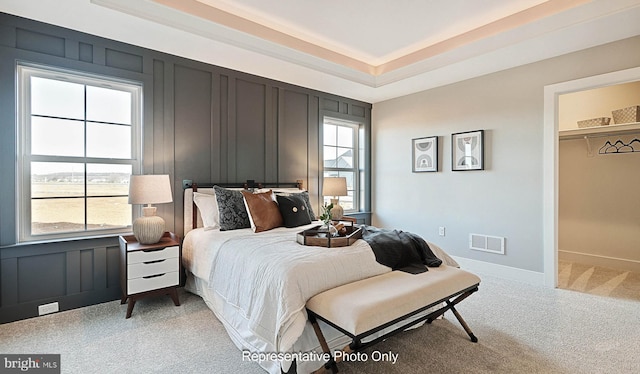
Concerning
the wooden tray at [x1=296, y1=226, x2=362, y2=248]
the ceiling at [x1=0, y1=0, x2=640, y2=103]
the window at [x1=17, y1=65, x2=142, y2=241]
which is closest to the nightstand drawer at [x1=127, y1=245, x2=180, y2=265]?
the window at [x1=17, y1=65, x2=142, y2=241]

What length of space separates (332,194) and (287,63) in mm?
1840

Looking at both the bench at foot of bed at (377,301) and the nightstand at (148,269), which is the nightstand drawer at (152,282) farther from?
the bench at foot of bed at (377,301)

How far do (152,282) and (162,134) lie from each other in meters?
1.53

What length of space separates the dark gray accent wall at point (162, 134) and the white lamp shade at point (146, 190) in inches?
16.6

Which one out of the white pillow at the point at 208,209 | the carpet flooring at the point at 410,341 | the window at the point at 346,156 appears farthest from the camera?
the window at the point at 346,156

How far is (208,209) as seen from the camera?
10.7 ft

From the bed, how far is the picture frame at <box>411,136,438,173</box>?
2.18m

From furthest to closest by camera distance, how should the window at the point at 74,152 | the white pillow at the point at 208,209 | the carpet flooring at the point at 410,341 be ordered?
the white pillow at the point at 208,209
the window at the point at 74,152
the carpet flooring at the point at 410,341

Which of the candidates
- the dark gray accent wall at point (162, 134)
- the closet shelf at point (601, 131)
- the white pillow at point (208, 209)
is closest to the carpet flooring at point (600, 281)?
the closet shelf at point (601, 131)

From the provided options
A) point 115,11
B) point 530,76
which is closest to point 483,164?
point 530,76

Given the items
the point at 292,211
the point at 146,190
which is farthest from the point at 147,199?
the point at 292,211

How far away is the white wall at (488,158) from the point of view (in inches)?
139

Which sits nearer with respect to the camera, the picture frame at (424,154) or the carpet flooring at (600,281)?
the carpet flooring at (600,281)

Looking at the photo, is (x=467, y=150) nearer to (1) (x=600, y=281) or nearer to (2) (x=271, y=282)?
(1) (x=600, y=281)
